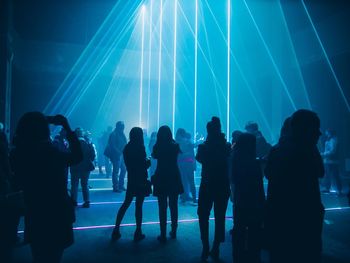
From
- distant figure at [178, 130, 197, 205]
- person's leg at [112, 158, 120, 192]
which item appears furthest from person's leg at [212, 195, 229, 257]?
person's leg at [112, 158, 120, 192]

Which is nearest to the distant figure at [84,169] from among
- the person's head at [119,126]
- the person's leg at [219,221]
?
the person's head at [119,126]

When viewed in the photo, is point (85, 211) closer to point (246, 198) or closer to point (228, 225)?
point (228, 225)

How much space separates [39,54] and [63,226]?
18253 mm

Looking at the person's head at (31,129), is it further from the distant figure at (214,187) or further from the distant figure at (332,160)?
the distant figure at (332,160)

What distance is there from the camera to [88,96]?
19016 mm

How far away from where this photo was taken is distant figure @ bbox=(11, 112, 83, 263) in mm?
2197

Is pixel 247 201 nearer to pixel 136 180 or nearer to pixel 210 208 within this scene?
pixel 210 208

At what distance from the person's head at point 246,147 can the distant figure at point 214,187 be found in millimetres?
387

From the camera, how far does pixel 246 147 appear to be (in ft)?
12.2

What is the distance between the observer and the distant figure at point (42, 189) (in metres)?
2.20

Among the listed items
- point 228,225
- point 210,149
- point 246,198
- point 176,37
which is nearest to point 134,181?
point 210,149

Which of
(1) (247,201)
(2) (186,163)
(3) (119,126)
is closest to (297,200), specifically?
(1) (247,201)

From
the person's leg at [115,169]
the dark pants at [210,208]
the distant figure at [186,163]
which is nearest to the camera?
the dark pants at [210,208]

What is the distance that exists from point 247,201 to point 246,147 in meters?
0.71
